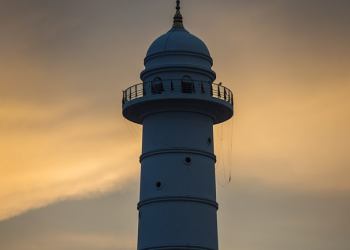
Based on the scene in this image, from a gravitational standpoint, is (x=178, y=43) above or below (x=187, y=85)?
above

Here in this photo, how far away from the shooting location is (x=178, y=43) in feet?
185

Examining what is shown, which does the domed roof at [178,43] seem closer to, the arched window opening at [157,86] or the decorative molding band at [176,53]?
the decorative molding band at [176,53]

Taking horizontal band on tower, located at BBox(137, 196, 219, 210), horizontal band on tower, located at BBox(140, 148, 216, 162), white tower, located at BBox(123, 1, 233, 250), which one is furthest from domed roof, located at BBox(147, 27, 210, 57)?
horizontal band on tower, located at BBox(137, 196, 219, 210)

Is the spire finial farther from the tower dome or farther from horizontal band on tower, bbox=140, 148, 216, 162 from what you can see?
horizontal band on tower, bbox=140, 148, 216, 162

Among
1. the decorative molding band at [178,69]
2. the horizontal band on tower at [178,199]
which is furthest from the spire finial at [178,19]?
the horizontal band on tower at [178,199]

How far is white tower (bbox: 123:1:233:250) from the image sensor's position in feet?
176

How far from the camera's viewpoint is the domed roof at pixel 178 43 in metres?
56.3

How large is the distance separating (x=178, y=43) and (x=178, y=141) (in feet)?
18.2

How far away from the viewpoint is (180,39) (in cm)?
5666

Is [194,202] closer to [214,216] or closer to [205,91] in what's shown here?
[214,216]

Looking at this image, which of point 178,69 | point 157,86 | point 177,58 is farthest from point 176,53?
point 157,86

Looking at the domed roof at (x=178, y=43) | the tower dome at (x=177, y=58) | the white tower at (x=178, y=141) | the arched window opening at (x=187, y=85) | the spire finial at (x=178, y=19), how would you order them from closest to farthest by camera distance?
the white tower at (x=178, y=141) < the arched window opening at (x=187, y=85) < the tower dome at (x=177, y=58) < the domed roof at (x=178, y=43) < the spire finial at (x=178, y=19)

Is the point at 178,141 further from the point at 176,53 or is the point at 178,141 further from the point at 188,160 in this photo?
the point at 176,53

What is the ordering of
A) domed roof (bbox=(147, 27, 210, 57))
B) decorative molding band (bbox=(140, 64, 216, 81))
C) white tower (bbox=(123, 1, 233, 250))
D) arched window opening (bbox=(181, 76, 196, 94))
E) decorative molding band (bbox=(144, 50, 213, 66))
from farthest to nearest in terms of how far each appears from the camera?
1. domed roof (bbox=(147, 27, 210, 57))
2. decorative molding band (bbox=(144, 50, 213, 66))
3. decorative molding band (bbox=(140, 64, 216, 81))
4. arched window opening (bbox=(181, 76, 196, 94))
5. white tower (bbox=(123, 1, 233, 250))
